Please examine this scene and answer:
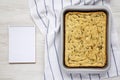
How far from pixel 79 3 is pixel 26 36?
22cm

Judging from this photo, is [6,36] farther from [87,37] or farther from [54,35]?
[87,37]

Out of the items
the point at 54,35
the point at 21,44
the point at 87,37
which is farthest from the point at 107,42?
the point at 21,44

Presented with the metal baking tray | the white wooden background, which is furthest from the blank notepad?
the metal baking tray

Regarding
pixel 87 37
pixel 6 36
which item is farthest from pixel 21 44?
pixel 87 37

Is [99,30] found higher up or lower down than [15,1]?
lower down

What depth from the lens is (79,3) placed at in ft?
2.59

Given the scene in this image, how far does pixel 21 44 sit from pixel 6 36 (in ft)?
0.20

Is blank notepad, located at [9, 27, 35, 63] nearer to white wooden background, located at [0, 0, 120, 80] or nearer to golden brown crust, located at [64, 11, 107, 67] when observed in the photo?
white wooden background, located at [0, 0, 120, 80]

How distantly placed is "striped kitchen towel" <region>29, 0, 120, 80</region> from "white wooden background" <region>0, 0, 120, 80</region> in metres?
0.03

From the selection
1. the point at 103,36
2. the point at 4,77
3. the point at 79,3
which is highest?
the point at 79,3

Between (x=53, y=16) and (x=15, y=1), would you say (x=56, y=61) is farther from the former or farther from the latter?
(x=15, y=1)

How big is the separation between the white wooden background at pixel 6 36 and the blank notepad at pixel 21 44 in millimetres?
15

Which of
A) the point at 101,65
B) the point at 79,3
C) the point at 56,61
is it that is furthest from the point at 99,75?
the point at 79,3

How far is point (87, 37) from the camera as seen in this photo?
756 mm
